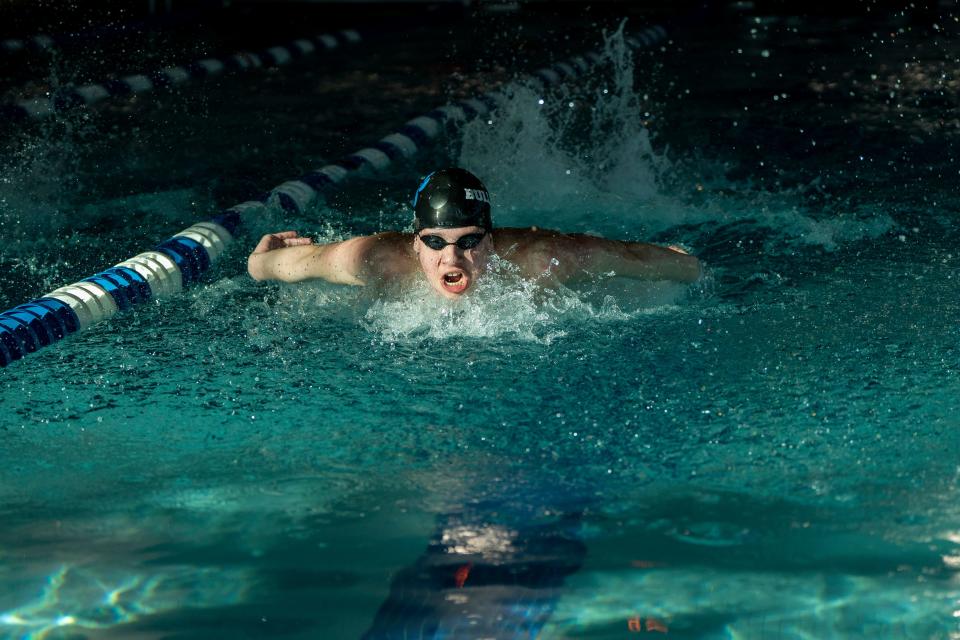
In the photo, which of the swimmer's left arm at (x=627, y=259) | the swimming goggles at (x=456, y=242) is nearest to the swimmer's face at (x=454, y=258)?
the swimming goggles at (x=456, y=242)

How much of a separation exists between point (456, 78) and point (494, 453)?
583cm

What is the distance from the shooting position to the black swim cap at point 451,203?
3.40m

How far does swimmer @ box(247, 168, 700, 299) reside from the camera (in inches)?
135

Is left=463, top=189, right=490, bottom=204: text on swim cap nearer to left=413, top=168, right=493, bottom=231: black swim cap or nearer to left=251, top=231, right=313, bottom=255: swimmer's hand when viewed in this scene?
left=413, top=168, right=493, bottom=231: black swim cap

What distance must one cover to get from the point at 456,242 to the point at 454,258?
5cm

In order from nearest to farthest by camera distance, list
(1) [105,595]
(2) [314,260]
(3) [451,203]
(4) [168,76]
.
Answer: (1) [105,595] → (3) [451,203] → (2) [314,260] → (4) [168,76]

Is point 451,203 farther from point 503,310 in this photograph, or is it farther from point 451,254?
point 503,310

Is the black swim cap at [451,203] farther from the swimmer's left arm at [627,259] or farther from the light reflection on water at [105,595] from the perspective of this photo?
the light reflection on water at [105,595]

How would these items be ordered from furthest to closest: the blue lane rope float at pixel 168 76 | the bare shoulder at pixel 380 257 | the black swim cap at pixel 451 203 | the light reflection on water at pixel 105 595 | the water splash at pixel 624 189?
the blue lane rope float at pixel 168 76 → the water splash at pixel 624 189 → the bare shoulder at pixel 380 257 → the black swim cap at pixel 451 203 → the light reflection on water at pixel 105 595

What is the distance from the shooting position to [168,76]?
801 centimetres

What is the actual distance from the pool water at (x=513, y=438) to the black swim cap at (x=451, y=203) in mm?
251

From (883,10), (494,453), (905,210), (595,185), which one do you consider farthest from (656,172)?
(883,10)

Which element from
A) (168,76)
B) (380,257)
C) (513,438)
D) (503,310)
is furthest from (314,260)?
(168,76)

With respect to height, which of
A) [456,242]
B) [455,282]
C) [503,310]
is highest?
[456,242]
